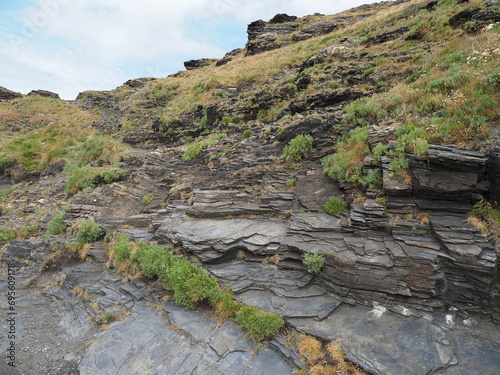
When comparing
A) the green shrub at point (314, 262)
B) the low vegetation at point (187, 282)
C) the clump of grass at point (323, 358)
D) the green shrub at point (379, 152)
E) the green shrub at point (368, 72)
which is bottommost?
the clump of grass at point (323, 358)

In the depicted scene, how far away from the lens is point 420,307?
5953mm

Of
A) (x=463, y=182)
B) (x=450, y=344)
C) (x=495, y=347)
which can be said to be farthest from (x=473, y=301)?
(x=463, y=182)

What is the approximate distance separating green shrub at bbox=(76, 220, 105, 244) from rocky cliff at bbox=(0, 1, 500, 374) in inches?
15.9

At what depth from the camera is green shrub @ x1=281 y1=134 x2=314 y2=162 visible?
11.8m

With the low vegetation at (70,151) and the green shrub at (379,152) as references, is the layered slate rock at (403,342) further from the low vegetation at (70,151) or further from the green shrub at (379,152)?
the low vegetation at (70,151)

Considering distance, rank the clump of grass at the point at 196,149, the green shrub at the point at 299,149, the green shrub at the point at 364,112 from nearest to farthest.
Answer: the green shrub at the point at 364,112 < the green shrub at the point at 299,149 < the clump of grass at the point at 196,149

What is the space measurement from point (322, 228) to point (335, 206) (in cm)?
109

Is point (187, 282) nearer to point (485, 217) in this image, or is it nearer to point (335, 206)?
point (335, 206)

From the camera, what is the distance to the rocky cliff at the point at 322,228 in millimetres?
5816

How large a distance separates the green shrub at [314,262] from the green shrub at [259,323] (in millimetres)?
1688

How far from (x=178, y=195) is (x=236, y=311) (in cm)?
769

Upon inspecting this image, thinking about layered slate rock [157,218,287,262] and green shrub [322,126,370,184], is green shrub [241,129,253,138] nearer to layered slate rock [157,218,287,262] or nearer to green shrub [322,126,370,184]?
green shrub [322,126,370,184]

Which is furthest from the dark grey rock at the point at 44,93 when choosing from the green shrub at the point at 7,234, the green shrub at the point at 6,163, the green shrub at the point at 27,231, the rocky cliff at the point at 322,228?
the green shrub at the point at 27,231

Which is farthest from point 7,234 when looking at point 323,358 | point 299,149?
point 323,358
